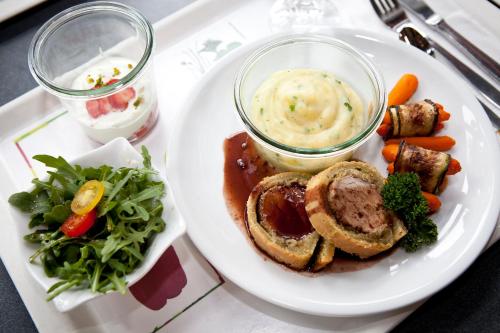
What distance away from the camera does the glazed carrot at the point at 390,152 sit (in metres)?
2.33

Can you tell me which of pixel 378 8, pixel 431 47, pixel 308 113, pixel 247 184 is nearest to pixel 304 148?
pixel 308 113

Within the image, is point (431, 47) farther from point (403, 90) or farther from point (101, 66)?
point (101, 66)

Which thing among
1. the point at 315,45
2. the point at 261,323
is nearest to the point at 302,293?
the point at 261,323

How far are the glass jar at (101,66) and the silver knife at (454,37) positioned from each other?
1.62 metres

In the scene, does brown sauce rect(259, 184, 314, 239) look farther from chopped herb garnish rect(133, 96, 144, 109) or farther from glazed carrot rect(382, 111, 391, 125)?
chopped herb garnish rect(133, 96, 144, 109)

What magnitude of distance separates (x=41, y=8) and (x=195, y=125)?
1.73 meters

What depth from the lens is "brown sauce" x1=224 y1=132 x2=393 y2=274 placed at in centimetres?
209

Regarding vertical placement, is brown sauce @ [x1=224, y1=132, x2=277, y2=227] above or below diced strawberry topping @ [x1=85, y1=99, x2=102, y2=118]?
below

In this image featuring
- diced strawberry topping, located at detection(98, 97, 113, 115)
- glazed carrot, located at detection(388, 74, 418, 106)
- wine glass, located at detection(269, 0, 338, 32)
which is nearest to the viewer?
diced strawberry topping, located at detection(98, 97, 113, 115)

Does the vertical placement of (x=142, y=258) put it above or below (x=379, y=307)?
above

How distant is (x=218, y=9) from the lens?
3039 mm

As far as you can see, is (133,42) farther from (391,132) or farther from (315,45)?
(391,132)

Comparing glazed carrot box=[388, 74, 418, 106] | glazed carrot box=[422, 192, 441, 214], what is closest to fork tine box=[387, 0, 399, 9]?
glazed carrot box=[388, 74, 418, 106]

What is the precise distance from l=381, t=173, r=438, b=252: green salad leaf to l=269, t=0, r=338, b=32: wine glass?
1.32 m
